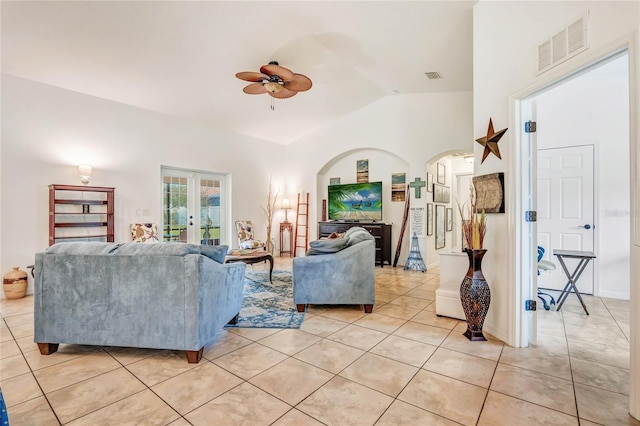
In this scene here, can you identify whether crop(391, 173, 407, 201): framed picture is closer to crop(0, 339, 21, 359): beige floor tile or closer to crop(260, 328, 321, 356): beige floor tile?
crop(260, 328, 321, 356): beige floor tile

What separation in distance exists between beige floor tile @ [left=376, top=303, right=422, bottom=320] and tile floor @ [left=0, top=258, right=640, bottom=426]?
0.27 meters

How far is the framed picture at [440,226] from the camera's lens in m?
6.81

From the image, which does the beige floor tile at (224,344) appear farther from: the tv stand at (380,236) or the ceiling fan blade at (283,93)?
the tv stand at (380,236)

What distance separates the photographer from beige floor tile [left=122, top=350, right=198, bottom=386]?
2.11 meters

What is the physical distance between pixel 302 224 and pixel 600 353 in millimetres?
6112

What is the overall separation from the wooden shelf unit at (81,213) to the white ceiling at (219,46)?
1.52 m

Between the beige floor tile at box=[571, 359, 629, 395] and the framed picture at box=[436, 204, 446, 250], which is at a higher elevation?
the framed picture at box=[436, 204, 446, 250]

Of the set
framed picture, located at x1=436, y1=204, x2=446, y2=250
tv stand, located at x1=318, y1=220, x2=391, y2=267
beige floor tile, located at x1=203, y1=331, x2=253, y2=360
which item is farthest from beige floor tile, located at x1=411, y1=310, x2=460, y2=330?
framed picture, located at x1=436, y1=204, x2=446, y2=250

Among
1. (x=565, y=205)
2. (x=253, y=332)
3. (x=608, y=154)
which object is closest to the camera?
(x=253, y=332)

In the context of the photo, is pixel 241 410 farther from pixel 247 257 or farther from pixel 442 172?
pixel 442 172

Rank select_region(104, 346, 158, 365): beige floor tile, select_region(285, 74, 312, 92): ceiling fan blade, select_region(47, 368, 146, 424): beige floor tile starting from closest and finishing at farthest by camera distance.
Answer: select_region(47, 368, 146, 424): beige floor tile, select_region(104, 346, 158, 365): beige floor tile, select_region(285, 74, 312, 92): ceiling fan blade

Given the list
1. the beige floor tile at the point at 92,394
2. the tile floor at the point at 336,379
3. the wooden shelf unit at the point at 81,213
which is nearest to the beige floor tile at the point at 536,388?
the tile floor at the point at 336,379

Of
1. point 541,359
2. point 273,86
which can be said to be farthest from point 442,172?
point 541,359

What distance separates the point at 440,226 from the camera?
23.0ft
